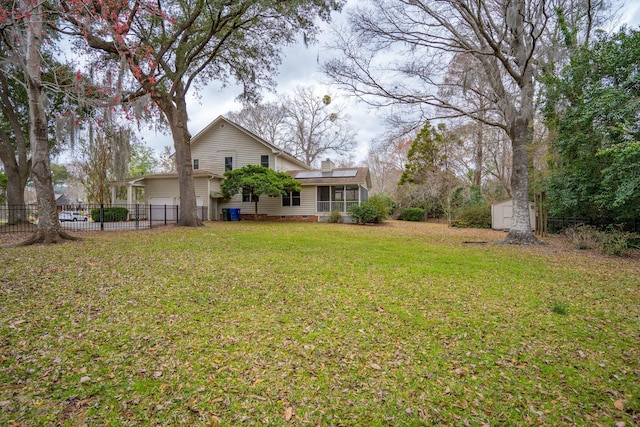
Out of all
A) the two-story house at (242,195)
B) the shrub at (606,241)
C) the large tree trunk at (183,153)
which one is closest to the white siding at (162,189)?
the two-story house at (242,195)

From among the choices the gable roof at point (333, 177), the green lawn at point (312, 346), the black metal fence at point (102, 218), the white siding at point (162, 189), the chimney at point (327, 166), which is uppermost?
the chimney at point (327, 166)

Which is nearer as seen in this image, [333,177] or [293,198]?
[333,177]

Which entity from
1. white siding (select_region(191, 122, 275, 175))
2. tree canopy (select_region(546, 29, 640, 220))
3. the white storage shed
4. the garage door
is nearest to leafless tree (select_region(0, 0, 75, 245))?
the garage door

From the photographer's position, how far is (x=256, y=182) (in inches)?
698

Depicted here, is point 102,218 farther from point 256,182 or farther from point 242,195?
point 242,195

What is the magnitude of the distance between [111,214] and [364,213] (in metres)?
16.1

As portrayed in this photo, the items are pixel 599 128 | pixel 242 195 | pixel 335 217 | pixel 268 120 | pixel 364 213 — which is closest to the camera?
pixel 599 128

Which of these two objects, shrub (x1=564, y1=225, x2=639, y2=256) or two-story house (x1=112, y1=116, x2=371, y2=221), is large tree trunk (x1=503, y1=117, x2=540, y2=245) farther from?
two-story house (x1=112, y1=116, x2=371, y2=221)

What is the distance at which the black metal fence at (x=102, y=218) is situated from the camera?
12953 mm

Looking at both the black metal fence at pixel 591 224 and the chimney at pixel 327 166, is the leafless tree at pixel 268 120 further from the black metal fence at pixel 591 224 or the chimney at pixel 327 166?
the black metal fence at pixel 591 224

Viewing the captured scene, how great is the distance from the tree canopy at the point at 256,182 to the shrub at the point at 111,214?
7139 millimetres

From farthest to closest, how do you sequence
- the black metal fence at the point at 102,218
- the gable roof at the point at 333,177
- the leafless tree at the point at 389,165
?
the leafless tree at the point at 389,165
the gable roof at the point at 333,177
the black metal fence at the point at 102,218

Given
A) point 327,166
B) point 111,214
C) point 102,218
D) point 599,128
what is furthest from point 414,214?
point 111,214

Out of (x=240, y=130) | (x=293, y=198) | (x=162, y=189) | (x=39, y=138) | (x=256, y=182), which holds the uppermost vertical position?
(x=240, y=130)
